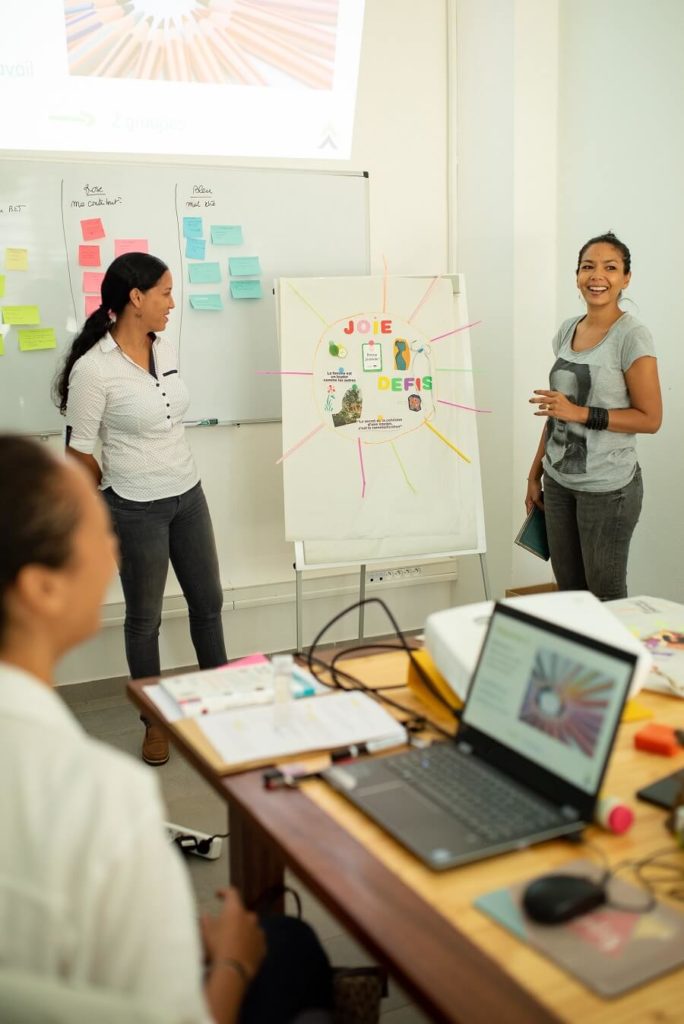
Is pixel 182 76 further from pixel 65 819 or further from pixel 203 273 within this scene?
pixel 65 819

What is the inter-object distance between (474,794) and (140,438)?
194 cm

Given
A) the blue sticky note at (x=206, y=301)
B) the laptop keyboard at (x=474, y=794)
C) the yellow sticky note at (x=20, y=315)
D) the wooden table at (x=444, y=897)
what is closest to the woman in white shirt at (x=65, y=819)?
the wooden table at (x=444, y=897)

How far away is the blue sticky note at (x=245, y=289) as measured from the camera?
3584mm

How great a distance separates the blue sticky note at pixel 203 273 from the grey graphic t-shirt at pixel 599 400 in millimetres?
1328

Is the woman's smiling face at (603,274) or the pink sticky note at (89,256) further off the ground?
the pink sticky note at (89,256)

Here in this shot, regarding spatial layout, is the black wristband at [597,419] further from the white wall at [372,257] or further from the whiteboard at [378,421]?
the white wall at [372,257]

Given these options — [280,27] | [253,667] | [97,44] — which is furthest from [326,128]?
[253,667]

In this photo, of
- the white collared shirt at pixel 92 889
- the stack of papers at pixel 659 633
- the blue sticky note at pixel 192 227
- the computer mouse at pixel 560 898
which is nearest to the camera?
the white collared shirt at pixel 92 889

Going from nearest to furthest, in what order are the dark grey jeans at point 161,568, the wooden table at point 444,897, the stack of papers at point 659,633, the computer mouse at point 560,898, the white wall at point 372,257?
1. the wooden table at point 444,897
2. the computer mouse at point 560,898
3. the stack of papers at point 659,633
4. the dark grey jeans at point 161,568
5. the white wall at point 372,257

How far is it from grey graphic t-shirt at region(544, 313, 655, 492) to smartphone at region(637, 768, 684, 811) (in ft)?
5.58

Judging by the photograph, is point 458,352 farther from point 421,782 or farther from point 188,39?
point 421,782

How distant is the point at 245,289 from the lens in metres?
3.60

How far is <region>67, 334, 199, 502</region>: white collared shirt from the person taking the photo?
281 cm

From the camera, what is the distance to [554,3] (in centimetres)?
364
